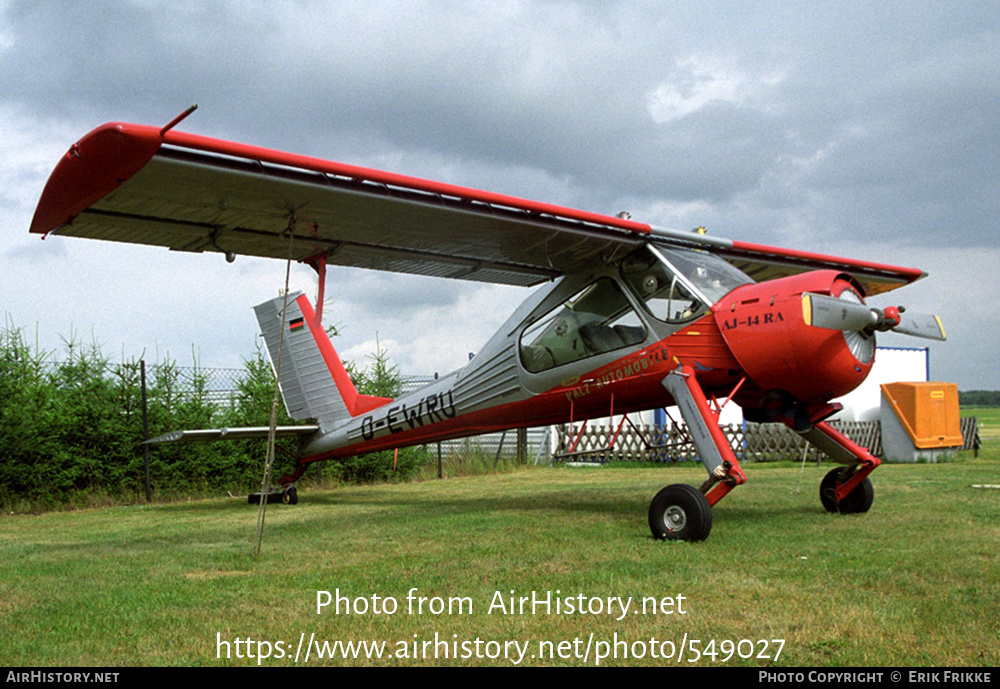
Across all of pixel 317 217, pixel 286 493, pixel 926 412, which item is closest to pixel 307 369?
pixel 286 493

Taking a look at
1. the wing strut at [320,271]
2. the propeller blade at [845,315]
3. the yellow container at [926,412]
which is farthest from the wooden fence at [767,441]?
the propeller blade at [845,315]

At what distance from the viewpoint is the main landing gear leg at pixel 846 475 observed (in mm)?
7648

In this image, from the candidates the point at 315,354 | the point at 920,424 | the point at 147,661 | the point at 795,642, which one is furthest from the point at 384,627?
the point at 920,424

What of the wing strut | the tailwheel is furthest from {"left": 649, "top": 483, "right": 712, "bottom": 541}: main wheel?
the tailwheel

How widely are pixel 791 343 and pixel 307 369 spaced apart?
293 inches

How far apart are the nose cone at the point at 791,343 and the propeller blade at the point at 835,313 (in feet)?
0.47

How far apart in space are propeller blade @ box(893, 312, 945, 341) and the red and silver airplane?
0.02 meters

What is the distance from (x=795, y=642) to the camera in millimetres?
3354

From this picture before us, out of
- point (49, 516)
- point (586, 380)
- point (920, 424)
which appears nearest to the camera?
point (586, 380)

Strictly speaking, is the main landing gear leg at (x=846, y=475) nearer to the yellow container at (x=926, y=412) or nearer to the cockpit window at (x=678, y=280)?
the cockpit window at (x=678, y=280)

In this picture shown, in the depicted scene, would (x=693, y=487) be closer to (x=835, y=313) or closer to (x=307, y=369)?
(x=835, y=313)

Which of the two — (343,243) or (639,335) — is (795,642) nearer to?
(639,335)

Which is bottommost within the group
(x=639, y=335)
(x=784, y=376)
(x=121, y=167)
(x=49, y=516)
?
(x=49, y=516)

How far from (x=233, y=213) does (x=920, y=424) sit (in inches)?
627
